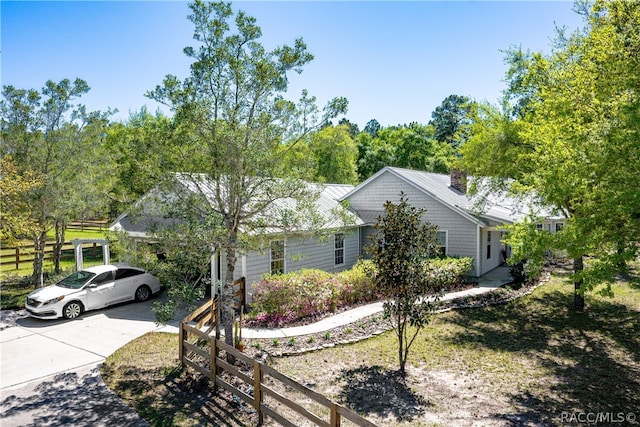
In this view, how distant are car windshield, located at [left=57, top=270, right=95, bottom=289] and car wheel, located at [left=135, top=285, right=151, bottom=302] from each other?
181 cm

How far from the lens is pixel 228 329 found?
354 inches

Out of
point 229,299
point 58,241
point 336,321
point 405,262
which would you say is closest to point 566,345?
point 405,262

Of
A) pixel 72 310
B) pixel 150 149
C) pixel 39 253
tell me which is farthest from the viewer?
pixel 39 253

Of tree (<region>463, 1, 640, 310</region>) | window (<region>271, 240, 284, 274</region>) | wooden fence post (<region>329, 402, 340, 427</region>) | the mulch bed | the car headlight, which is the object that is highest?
tree (<region>463, 1, 640, 310</region>)

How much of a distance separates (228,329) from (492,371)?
6.13 meters

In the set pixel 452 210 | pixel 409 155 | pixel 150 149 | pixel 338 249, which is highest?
pixel 409 155

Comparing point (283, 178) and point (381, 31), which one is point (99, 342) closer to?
point (283, 178)

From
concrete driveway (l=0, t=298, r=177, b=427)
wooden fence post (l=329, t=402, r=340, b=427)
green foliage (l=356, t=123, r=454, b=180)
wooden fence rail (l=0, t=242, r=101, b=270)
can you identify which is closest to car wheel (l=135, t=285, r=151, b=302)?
concrete driveway (l=0, t=298, r=177, b=427)

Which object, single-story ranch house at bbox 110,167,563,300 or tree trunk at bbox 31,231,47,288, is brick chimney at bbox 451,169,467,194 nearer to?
single-story ranch house at bbox 110,167,563,300

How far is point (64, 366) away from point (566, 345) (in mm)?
12934

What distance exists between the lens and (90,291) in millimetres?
13633

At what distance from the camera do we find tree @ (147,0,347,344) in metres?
8.17

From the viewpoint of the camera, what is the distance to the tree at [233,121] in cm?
817

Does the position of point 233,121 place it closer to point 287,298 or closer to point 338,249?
point 287,298
